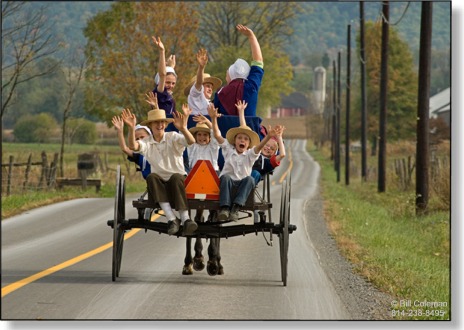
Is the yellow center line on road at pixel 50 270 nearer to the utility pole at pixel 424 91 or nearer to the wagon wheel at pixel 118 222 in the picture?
the wagon wheel at pixel 118 222

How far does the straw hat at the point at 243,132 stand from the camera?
1038cm

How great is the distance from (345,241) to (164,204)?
20.3 feet

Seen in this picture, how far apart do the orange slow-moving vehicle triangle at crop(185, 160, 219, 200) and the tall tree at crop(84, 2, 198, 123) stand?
16591 millimetres

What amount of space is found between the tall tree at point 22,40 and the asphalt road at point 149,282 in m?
2.99

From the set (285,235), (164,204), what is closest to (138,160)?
(164,204)

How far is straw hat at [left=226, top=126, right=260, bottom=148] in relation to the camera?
10.4m

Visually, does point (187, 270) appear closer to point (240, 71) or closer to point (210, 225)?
point (210, 225)

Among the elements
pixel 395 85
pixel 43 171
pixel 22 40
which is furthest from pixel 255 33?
pixel 395 85

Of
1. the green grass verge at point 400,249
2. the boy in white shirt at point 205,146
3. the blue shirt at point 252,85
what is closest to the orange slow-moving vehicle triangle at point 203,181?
the boy in white shirt at point 205,146

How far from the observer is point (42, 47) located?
1858 centimetres

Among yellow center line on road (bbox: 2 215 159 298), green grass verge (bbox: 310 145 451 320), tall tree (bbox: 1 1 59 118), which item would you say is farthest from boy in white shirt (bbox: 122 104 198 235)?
tall tree (bbox: 1 1 59 118)

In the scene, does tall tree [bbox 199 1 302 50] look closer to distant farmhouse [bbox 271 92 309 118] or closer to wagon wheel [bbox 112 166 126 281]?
wagon wheel [bbox 112 166 126 281]

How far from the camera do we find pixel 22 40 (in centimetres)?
1858

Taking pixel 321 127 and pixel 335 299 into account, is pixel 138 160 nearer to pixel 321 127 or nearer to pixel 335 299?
pixel 335 299
